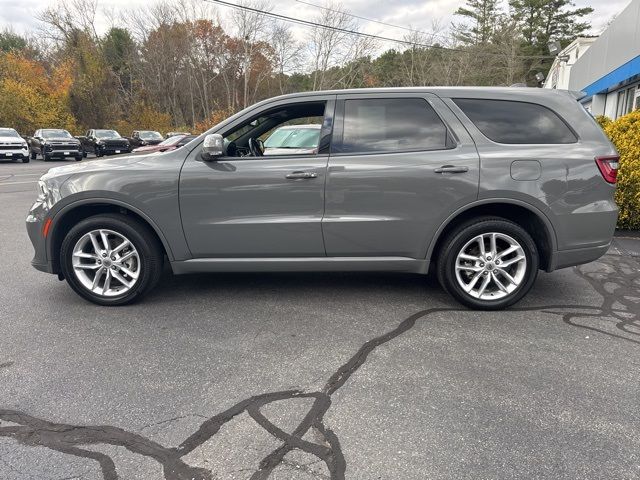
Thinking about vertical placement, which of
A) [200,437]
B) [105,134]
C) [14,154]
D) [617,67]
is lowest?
[200,437]

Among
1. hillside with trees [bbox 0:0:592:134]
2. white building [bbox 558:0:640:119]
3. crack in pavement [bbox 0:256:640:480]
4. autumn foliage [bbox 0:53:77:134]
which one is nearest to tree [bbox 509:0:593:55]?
hillside with trees [bbox 0:0:592:134]

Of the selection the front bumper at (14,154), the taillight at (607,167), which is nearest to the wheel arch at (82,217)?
the taillight at (607,167)

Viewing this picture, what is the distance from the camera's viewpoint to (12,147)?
22.8 metres

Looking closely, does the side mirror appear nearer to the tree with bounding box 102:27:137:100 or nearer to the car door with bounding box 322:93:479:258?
the car door with bounding box 322:93:479:258

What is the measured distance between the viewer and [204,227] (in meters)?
3.95

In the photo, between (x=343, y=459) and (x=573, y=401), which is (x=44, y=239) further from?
(x=573, y=401)

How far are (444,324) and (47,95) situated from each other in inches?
1580

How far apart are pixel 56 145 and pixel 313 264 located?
24996 mm

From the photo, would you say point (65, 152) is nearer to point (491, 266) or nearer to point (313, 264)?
point (313, 264)

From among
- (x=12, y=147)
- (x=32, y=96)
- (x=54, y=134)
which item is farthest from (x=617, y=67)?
(x=32, y=96)

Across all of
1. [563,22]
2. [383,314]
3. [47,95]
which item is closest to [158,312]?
[383,314]

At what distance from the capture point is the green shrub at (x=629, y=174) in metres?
6.65

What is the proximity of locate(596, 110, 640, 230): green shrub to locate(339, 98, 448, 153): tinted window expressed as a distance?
436cm

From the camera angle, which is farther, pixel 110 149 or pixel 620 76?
pixel 110 149
